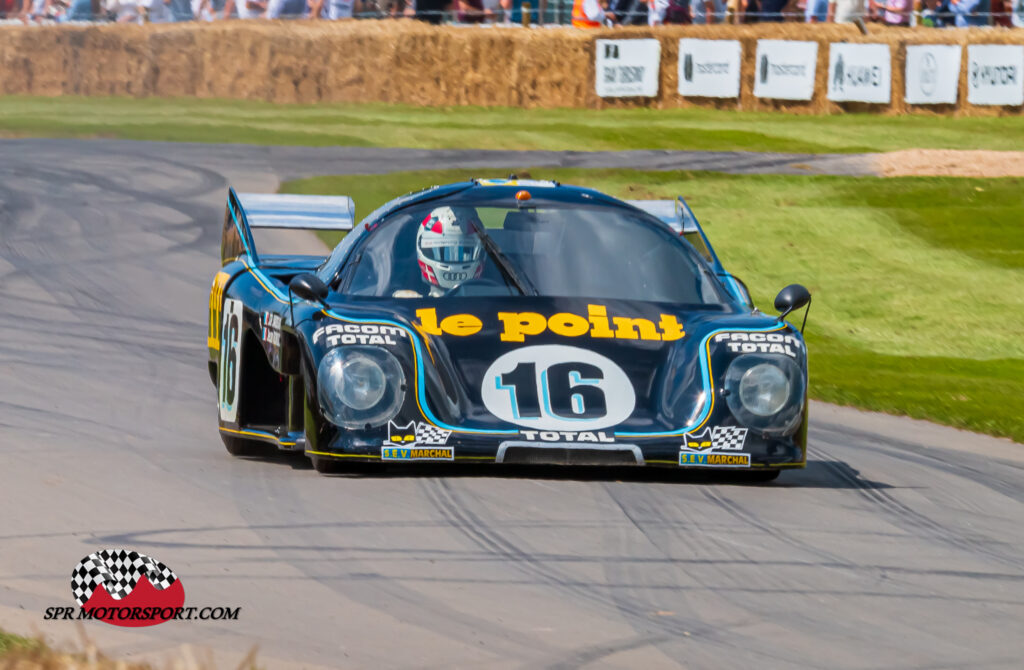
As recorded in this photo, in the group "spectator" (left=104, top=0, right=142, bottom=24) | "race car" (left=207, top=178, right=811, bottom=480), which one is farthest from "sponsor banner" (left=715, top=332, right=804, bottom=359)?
"spectator" (left=104, top=0, right=142, bottom=24)

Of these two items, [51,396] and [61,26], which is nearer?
[51,396]

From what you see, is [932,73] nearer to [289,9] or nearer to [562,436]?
[289,9]

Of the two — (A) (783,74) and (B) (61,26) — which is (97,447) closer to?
(A) (783,74)

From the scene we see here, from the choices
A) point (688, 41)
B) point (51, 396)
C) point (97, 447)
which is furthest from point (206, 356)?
point (688, 41)

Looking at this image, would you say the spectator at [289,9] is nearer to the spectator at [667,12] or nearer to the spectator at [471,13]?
the spectator at [471,13]

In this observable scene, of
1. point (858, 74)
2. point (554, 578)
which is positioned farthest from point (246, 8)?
point (554, 578)

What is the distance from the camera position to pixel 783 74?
1105 inches

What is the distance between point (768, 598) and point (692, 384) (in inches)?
65.2

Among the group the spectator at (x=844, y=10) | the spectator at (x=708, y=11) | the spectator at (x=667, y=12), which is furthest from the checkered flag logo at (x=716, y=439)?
the spectator at (x=708, y=11)

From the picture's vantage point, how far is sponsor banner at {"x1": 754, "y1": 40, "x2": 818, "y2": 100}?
1094 inches

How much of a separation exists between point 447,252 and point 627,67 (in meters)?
22.0

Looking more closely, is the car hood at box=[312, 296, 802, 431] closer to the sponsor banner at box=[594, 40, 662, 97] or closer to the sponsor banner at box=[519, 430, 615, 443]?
the sponsor banner at box=[519, 430, 615, 443]

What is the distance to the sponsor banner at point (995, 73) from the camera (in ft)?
86.0

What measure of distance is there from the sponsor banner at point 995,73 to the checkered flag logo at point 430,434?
21813 millimetres
